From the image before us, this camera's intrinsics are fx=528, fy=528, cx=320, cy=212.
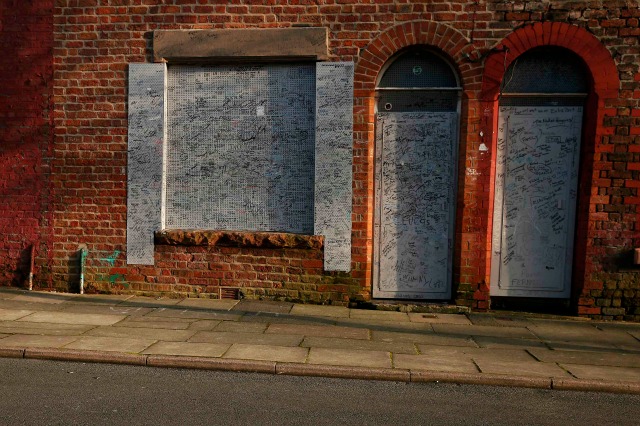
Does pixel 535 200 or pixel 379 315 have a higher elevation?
pixel 535 200

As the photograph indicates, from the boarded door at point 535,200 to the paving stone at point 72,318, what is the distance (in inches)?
211

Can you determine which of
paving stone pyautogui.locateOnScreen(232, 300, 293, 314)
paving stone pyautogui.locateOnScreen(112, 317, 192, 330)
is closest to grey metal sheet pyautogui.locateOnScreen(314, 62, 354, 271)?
paving stone pyautogui.locateOnScreen(232, 300, 293, 314)

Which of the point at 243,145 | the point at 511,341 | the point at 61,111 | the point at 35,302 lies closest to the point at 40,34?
the point at 61,111

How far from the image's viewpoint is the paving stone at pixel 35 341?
552cm

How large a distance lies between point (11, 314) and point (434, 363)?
5.41 metres

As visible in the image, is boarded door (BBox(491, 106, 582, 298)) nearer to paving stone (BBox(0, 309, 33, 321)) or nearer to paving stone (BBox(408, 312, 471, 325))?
paving stone (BBox(408, 312, 471, 325))

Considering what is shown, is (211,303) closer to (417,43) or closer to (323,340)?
(323,340)

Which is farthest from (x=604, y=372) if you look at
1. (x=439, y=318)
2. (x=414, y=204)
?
(x=414, y=204)

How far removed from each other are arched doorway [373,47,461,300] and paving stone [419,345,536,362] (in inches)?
75.0

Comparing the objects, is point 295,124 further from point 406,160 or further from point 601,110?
point 601,110

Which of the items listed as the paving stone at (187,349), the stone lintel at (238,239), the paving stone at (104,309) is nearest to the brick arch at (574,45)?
the stone lintel at (238,239)

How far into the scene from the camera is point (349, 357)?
18.1 feet

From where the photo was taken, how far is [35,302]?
755 centimetres

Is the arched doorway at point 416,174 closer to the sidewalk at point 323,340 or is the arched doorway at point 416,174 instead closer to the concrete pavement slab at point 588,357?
the sidewalk at point 323,340
